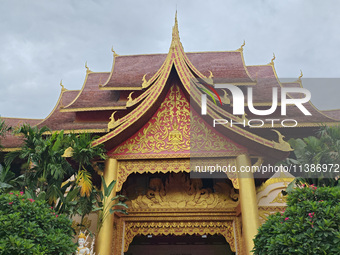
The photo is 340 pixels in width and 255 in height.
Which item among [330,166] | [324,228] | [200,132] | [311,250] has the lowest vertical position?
[311,250]

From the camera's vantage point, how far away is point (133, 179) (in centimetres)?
830

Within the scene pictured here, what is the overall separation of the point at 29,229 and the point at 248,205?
13.1 ft

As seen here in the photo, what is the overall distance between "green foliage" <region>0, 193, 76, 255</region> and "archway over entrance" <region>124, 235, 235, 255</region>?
556 cm

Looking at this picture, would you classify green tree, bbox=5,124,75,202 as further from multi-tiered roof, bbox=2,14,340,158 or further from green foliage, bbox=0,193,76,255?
green foliage, bbox=0,193,76,255

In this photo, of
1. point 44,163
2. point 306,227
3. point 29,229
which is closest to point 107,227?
point 44,163

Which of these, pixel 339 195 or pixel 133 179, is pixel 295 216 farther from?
pixel 133 179

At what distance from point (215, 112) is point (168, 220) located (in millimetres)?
2767

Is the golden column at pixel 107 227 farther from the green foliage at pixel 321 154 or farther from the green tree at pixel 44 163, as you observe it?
the green foliage at pixel 321 154

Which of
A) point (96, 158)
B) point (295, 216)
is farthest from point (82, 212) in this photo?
point (295, 216)

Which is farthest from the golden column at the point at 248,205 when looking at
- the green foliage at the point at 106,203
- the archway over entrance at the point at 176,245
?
the archway over entrance at the point at 176,245

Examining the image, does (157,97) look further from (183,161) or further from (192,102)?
(183,161)

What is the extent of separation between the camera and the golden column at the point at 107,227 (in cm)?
589

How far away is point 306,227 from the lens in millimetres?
4035

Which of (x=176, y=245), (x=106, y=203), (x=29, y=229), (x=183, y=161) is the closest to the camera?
(x=29, y=229)
